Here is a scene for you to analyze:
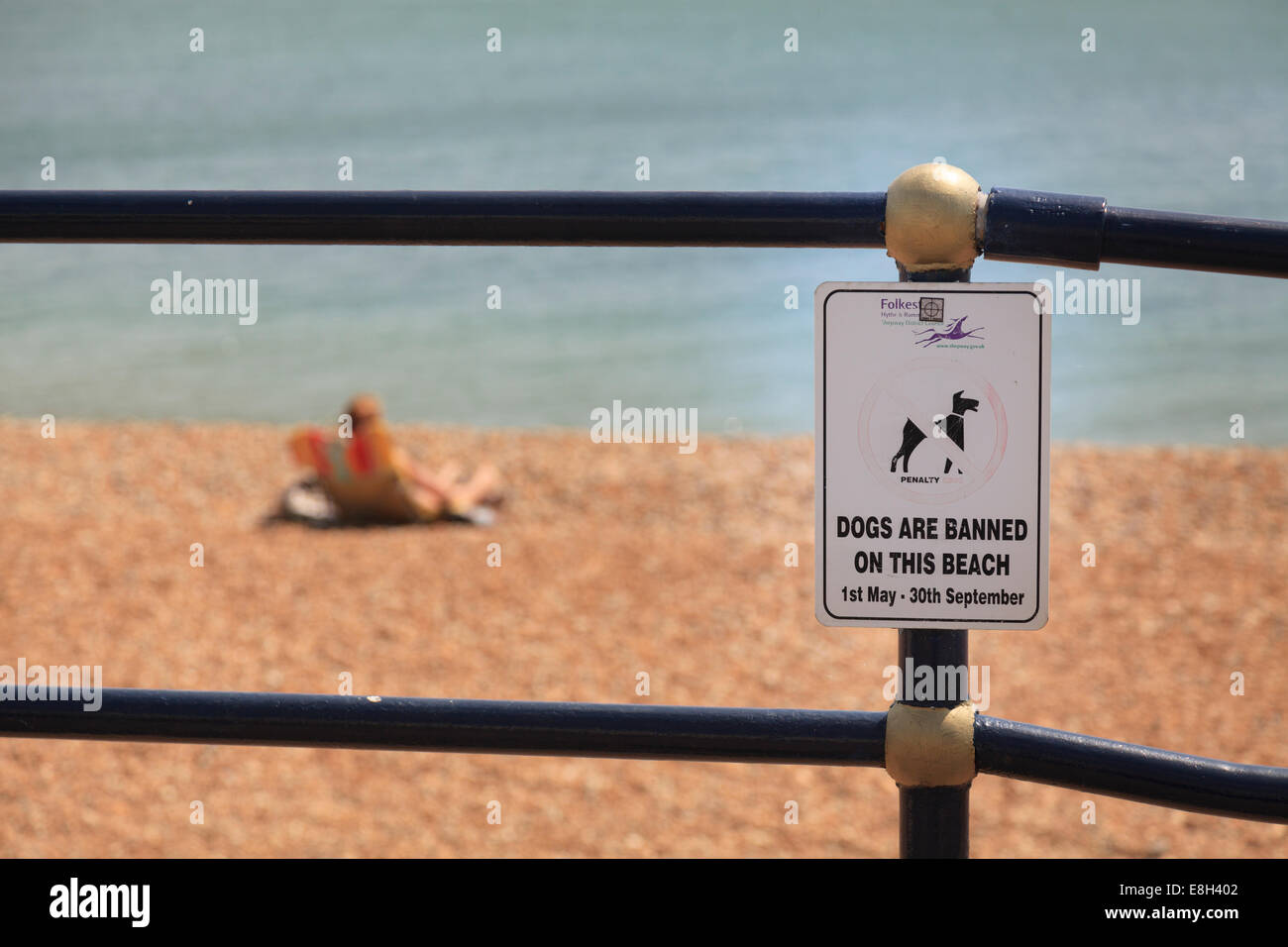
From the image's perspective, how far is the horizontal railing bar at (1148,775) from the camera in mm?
1337

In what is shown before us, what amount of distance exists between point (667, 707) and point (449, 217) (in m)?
0.55

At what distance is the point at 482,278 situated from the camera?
13.3 meters

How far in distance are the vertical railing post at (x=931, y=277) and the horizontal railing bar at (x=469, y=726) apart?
6 cm

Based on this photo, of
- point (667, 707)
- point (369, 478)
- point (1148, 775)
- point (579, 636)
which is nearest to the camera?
point (1148, 775)

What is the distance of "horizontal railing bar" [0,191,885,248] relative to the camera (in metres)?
1.39

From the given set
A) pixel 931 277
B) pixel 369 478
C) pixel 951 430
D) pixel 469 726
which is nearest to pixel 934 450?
pixel 951 430

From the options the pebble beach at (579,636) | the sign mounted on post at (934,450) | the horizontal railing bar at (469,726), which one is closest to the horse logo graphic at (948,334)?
the sign mounted on post at (934,450)

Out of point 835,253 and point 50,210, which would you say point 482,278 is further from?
point 50,210

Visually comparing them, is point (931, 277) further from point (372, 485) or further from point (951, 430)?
point (372, 485)

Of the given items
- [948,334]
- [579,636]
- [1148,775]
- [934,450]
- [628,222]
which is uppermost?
[628,222]

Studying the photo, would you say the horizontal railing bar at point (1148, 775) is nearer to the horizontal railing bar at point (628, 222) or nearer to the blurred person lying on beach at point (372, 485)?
the horizontal railing bar at point (628, 222)

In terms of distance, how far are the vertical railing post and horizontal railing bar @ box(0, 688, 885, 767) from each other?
61 millimetres

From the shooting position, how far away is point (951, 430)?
1.38 metres

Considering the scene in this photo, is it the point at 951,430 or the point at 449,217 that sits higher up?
the point at 449,217
